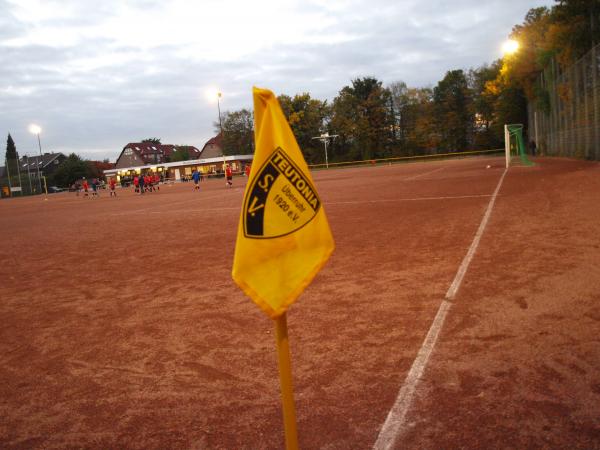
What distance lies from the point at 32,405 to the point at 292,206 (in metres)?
3.07

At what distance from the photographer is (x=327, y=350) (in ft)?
14.3

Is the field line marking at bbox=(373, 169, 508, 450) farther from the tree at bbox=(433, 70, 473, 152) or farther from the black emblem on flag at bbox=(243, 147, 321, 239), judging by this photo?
the tree at bbox=(433, 70, 473, 152)

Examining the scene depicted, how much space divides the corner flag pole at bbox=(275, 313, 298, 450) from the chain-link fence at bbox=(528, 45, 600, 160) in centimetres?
2673

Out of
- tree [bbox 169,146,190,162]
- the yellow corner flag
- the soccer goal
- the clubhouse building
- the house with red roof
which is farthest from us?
tree [bbox 169,146,190,162]

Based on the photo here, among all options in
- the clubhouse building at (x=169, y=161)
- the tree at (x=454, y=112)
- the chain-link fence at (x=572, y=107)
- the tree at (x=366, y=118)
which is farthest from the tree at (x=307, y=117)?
the chain-link fence at (x=572, y=107)

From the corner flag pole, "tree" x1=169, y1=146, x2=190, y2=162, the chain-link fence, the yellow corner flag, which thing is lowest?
the corner flag pole

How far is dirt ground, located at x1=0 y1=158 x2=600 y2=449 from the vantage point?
317cm

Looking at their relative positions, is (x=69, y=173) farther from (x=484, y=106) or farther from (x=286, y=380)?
(x=286, y=380)

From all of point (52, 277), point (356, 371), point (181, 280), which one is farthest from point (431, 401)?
point (52, 277)

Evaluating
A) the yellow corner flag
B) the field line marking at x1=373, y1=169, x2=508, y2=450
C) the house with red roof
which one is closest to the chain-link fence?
the field line marking at x1=373, y1=169, x2=508, y2=450

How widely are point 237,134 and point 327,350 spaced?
99736 mm

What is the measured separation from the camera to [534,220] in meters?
9.96

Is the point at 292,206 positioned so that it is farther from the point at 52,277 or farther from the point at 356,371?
the point at 52,277

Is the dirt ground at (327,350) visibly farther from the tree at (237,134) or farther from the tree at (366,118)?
the tree at (237,134)
